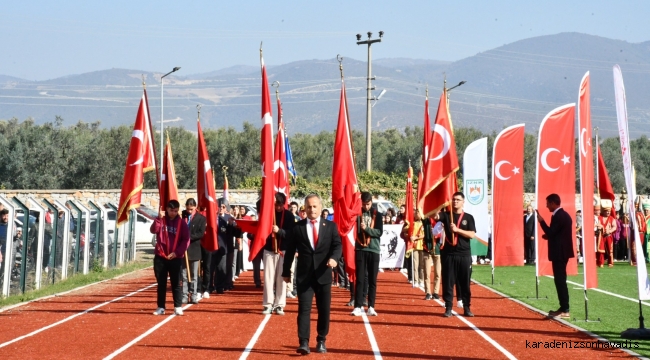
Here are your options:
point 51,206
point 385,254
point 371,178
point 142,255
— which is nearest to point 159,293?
point 51,206

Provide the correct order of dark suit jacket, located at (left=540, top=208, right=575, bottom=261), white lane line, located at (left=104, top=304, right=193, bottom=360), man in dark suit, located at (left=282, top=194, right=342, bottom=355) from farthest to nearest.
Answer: dark suit jacket, located at (left=540, top=208, right=575, bottom=261) < man in dark suit, located at (left=282, top=194, right=342, bottom=355) < white lane line, located at (left=104, top=304, right=193, bottom=360)

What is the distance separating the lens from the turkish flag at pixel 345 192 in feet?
50.0

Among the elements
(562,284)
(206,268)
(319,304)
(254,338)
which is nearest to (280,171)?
(206,268)

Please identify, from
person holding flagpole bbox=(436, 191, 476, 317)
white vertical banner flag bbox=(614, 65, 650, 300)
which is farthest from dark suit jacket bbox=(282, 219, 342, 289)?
white vertical banner flag bbox=(614, 65, 650, 300)

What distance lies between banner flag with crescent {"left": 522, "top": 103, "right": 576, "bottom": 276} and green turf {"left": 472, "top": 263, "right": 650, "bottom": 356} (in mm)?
1008

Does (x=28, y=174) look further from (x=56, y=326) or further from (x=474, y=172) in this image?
(x=56, y=326)

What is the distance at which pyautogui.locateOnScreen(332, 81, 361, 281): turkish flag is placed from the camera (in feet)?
50.0

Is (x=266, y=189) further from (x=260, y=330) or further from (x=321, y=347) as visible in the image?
(x=321, y=347)

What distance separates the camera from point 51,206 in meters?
21.5

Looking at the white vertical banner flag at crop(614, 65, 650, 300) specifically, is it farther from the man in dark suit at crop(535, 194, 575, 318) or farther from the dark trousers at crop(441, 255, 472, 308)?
the dark trousers at crop(441, 255, 472, 308)

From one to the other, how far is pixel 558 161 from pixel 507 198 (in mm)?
4574

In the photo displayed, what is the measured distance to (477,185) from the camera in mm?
22938

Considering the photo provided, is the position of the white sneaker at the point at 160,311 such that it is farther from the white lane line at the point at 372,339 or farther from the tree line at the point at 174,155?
the tree line at the point at 174,155

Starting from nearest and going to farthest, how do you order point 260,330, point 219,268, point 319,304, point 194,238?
point 319,304, point 260,330, point 194,238, point 219,268
